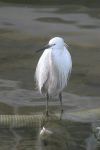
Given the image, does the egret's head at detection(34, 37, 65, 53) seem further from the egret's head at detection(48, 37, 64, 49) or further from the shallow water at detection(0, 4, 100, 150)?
the shallow water at detection(0, 4, 100, 150)

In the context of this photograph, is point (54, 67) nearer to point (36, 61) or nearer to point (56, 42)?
point (56, 42)

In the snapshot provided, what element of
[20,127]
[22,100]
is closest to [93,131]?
[20,127]

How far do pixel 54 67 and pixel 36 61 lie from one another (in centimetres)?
137

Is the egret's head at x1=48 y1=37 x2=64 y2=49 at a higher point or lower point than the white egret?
higher

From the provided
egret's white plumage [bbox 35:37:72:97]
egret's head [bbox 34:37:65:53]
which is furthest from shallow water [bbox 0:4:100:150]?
egret's head [bbox 34:37:65:53]

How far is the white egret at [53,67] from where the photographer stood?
58.8 inches

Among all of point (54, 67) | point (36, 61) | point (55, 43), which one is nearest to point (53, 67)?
point (54, 67)

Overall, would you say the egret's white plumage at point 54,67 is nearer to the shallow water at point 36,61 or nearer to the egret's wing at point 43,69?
the egret's wing at point 43,69

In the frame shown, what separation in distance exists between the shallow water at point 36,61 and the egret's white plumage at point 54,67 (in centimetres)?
26

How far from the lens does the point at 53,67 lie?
1.55 m

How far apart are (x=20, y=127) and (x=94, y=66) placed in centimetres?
142

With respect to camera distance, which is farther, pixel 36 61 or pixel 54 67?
pixel 36 61

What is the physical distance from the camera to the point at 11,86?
89.9 inches

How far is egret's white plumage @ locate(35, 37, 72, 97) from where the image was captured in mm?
1498
